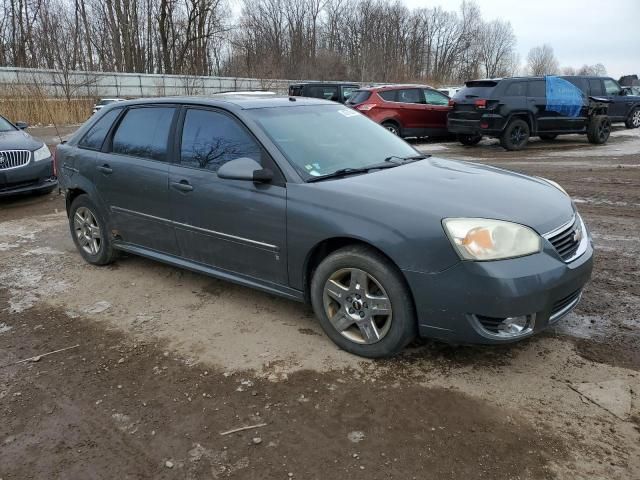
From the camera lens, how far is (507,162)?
11.5 meters

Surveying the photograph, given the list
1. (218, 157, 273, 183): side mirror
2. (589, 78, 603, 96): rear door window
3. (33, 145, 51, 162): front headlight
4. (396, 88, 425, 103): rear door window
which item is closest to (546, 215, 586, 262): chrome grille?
(218, 157, 273, 183): side mirror

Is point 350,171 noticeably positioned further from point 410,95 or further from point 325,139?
point 410,95

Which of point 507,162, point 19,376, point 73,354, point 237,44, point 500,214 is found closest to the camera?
point 500,214

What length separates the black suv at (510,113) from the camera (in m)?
13.2

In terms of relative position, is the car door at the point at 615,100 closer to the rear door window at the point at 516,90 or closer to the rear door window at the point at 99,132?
the rear door window at the point at 516,90

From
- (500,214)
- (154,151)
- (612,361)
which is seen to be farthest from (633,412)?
(154,151)

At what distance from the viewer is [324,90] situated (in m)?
18.8

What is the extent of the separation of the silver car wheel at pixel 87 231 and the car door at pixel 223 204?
1.41 meters

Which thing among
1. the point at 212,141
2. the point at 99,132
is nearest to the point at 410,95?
the point at 99,132

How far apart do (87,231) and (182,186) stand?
5.92 ft

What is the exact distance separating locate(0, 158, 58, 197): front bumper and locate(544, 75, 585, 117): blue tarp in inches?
453

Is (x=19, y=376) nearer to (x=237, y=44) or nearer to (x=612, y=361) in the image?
(x=612, y=361)

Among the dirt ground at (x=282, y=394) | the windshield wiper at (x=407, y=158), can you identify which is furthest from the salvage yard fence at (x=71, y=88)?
the dirt ground at (x=282, y=394)

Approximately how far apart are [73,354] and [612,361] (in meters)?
3.48
